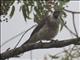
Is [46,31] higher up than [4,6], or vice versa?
[4,6]

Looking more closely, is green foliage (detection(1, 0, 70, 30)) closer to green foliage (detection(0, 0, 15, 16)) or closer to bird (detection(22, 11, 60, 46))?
green foliage (detection(0, 0, 15, 16))

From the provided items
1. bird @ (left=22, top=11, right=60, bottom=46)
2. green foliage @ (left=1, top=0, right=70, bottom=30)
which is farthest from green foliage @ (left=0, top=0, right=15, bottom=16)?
bird @ (left=22, top=11, right=60, bottom=46)

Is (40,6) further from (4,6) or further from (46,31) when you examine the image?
(46,31)

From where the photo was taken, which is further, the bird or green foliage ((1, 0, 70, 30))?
the bird

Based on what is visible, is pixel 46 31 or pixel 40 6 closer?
pixel 40 6

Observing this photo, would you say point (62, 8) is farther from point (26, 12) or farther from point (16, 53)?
point (16, 53)

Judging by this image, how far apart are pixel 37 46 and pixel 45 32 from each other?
27.5 inches

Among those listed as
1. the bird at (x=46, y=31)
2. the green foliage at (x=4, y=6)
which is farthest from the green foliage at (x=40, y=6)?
the bird at (x=46, y=31)

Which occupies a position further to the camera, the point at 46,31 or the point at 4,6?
the point at 46,31

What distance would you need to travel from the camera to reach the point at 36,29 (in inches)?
78.4

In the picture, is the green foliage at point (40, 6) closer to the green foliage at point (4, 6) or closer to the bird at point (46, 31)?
the green foliage at point (4, 6)

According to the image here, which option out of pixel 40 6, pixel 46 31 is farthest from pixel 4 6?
pixel 46 31

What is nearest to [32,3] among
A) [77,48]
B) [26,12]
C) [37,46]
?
[26,12]

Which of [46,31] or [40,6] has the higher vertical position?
[40,6]
